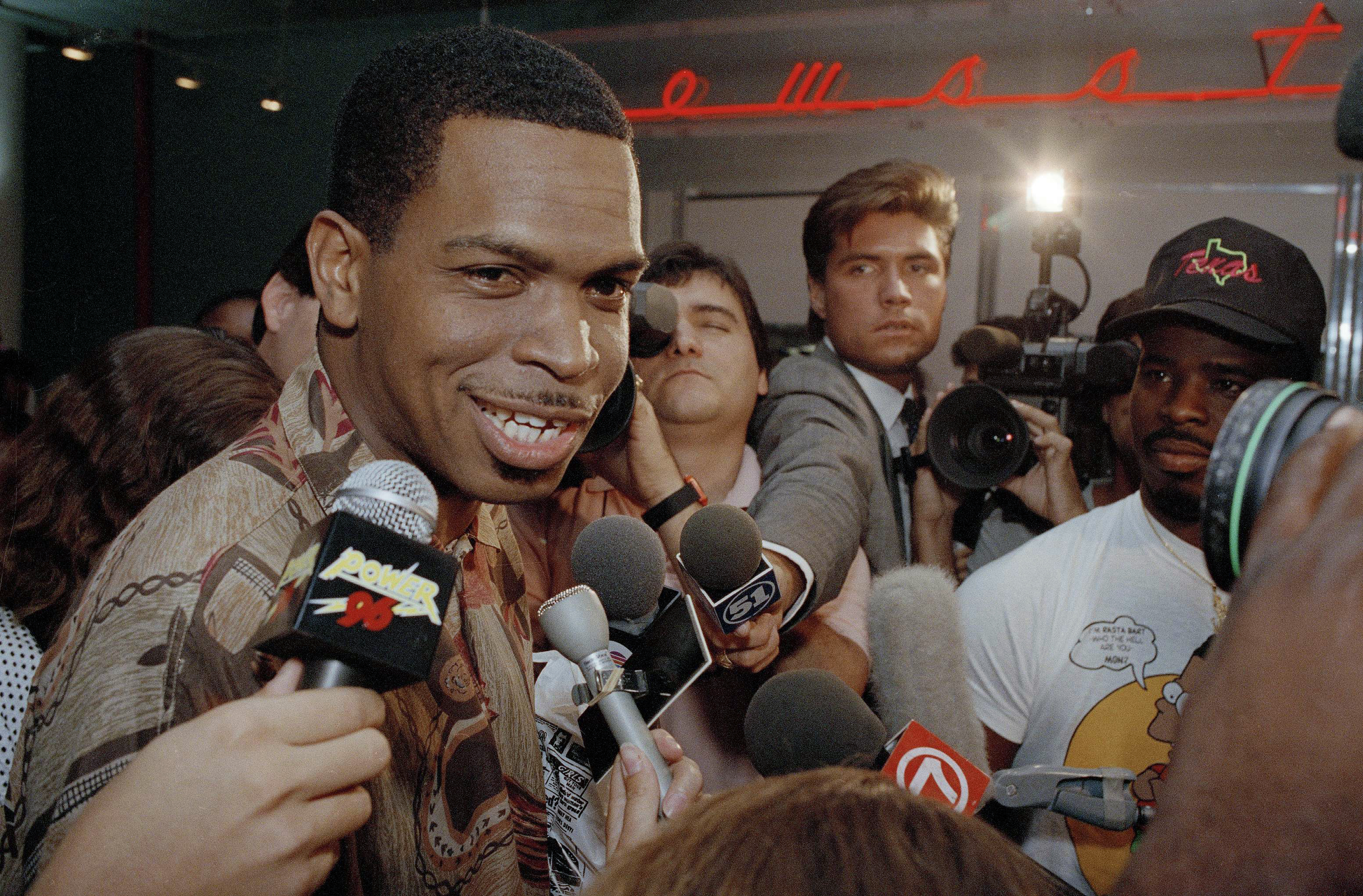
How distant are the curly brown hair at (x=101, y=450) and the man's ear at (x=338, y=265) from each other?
32.6 inches

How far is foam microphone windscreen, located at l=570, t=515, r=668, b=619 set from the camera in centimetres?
128

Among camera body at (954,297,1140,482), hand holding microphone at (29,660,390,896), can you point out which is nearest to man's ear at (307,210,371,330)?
hand holding microphone at (29,660,390,896)

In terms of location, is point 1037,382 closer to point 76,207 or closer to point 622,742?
point 622,742

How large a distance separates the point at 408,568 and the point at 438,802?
487 millimetres

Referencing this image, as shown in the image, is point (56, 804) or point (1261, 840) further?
point (56, 804)

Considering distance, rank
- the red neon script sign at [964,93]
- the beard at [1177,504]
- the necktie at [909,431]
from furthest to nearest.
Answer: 1. the red neon script sign at [964,93]
2. the necktie at [909,431]
3. the beard at [1177,504]

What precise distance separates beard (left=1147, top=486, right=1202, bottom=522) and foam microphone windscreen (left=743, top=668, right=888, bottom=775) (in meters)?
1.09

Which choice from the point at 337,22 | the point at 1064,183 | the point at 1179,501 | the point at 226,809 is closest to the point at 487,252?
the point at 226,809

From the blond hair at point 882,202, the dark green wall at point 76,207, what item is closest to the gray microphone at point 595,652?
the blond hair at point 882,202

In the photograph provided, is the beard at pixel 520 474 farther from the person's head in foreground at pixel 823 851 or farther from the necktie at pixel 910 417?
the necktie at pixel 910 417

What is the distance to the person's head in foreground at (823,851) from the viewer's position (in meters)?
0.55

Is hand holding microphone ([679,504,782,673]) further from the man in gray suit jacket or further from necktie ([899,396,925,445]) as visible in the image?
necktie ([899,396,925,445])

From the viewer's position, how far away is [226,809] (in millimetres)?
643

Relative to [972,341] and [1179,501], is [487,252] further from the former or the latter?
[972,341]
